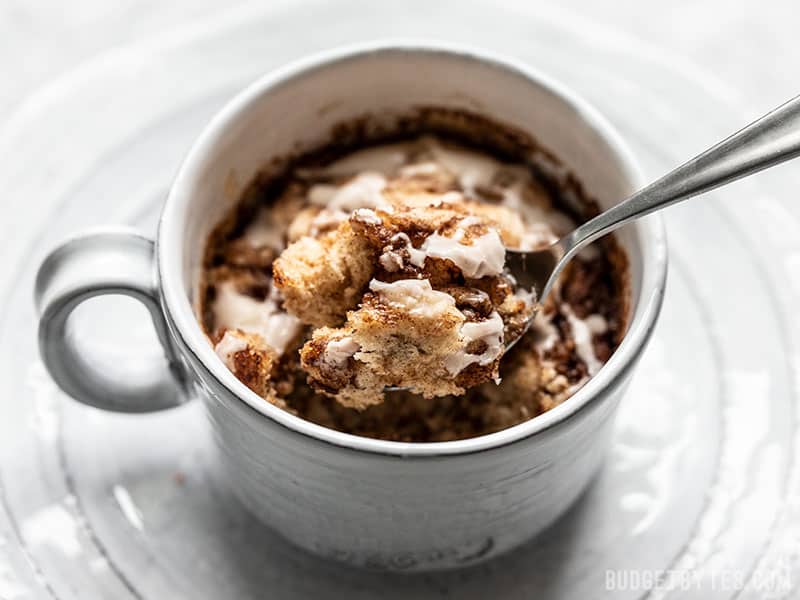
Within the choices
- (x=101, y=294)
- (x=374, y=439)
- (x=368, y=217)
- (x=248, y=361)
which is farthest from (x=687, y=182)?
(x=101, y=294)

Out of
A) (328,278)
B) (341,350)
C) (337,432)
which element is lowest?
(337,432)

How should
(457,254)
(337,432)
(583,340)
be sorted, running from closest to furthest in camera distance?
(337,432)
(457,254)
(583,340)

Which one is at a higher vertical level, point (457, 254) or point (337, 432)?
point (457, 254)

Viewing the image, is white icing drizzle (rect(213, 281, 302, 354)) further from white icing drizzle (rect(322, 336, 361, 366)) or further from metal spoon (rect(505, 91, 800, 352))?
metal spoon (rect(505, 91, 800, 352))

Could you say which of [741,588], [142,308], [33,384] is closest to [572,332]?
[741,588]

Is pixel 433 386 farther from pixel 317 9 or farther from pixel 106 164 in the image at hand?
pixel 317 9

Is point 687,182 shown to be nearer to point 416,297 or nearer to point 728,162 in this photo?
point 728,162

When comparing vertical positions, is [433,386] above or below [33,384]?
below

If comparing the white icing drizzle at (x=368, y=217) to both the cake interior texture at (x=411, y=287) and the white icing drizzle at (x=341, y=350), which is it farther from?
the white icing drizzle at (x=341, y=350)
